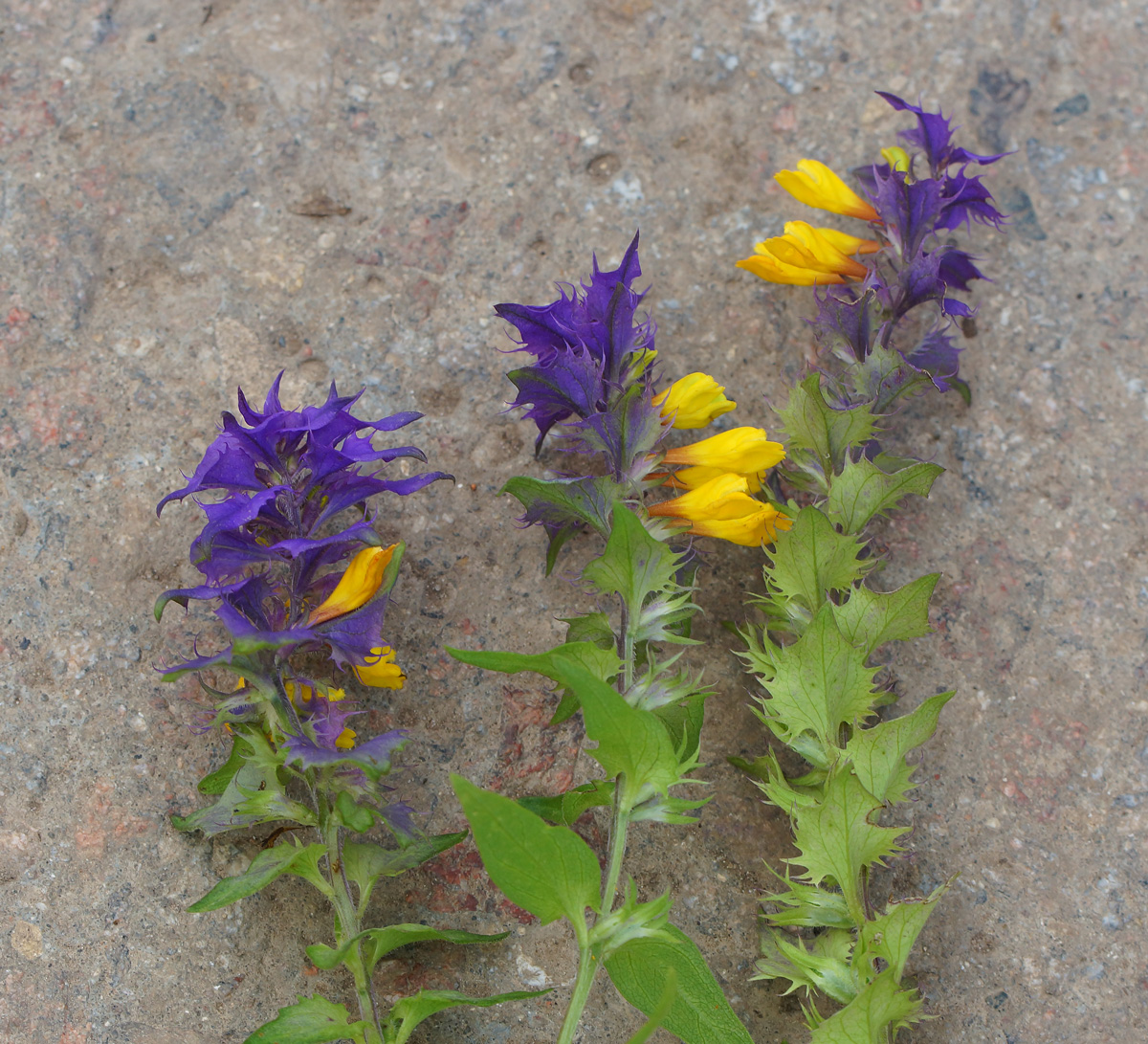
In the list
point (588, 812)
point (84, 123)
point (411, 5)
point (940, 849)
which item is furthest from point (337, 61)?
point (940, 849)

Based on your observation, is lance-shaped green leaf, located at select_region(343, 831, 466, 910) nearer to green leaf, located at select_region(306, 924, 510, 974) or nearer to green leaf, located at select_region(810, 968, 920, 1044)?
green leaf, located at select_region(306, 924, 510, 974)

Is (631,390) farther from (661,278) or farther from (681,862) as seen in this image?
(681,862)

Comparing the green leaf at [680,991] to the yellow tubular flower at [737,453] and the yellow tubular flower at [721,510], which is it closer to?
the yellow tubular flower at [721,510]

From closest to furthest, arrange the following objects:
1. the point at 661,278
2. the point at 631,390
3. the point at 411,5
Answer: the point at 631,390 < the point at 661,278 < the point at 411,5

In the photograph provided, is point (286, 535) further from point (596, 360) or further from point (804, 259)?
point (804, 259)

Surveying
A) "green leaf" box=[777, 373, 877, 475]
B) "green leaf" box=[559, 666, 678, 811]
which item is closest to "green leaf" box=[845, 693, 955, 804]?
"green leaf" box=[559, 666, 678, 811]

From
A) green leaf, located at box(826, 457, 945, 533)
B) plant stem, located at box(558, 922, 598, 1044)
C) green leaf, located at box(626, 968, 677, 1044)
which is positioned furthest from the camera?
green leaf, located at box(826, 457, 945, 533)

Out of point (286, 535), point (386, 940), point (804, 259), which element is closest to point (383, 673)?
point (286, 535)
